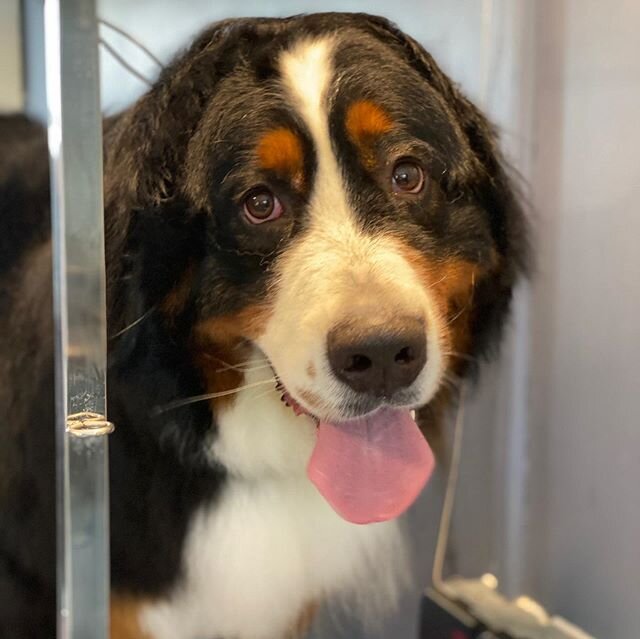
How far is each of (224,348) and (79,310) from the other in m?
0.22

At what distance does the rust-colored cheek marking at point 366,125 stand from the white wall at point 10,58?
0.56m

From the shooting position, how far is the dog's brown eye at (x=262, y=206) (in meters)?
0.94

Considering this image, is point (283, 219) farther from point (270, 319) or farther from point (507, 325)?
point (507, 325)

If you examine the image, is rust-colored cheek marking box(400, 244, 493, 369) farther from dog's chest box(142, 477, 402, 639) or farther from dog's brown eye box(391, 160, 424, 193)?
dog's chest box(142, 477, 402, 639)

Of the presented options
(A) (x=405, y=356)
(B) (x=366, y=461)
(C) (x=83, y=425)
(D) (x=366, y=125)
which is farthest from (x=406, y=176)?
(C) (x=83, y=425)

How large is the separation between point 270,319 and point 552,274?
54 centimetres

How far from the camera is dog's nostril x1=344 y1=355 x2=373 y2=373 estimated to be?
2.83 feet

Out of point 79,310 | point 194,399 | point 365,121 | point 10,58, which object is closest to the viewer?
point 79,310

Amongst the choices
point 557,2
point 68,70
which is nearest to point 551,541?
point 557,2

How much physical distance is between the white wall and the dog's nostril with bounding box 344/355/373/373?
Result: 677 mm

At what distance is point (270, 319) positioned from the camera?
95cm

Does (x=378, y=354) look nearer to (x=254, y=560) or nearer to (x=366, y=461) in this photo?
(x=366, y=461)

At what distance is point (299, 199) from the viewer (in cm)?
94

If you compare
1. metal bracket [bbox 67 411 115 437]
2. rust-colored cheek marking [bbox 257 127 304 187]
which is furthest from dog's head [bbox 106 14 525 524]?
metal bracket [bbox 67 411 115 437]
